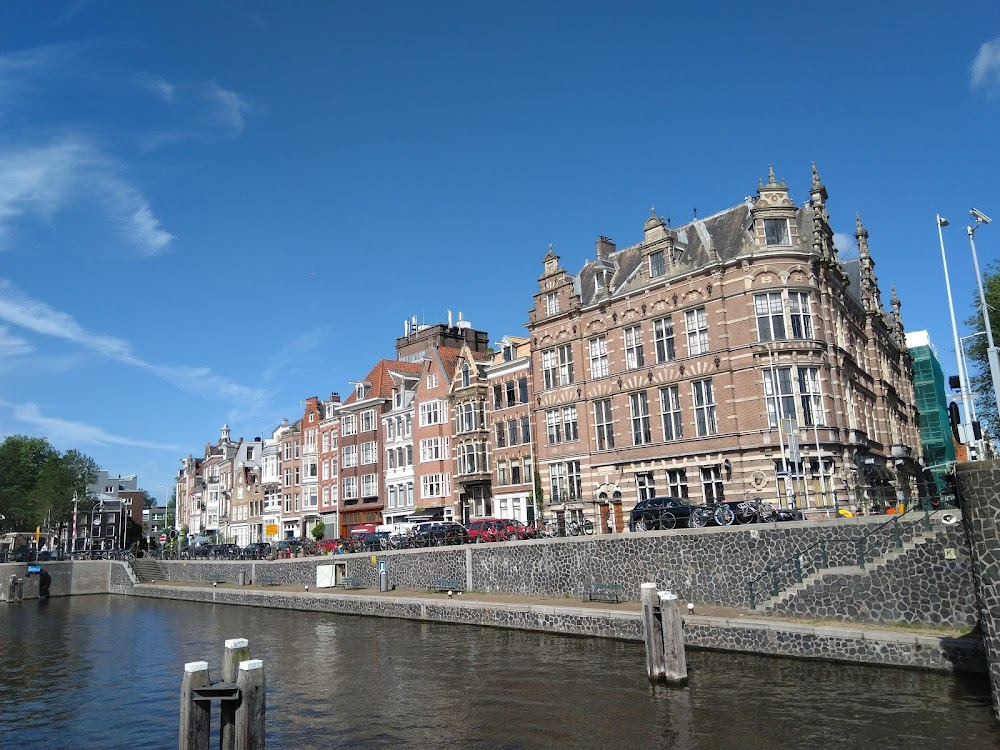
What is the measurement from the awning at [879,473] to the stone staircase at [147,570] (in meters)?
59.5

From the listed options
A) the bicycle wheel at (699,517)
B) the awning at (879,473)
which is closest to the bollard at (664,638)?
the bicycle wheel at (699,517)

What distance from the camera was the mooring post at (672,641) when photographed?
20.3m

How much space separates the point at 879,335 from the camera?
55250 mm

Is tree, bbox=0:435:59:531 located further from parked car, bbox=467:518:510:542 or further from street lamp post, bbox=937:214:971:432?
street lamp post, bbox=937:214:971:432

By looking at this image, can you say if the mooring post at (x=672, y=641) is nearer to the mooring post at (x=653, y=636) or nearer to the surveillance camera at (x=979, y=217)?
the mooring post at (x=653, y=636)

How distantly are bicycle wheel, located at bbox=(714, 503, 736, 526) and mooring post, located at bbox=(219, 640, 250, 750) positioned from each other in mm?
20081

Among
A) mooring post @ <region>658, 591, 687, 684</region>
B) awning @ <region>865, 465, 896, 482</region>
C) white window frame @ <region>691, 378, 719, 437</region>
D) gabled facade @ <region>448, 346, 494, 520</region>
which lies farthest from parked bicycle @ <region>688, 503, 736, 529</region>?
gabled facade @ <region>448, 346, 494, 520</region>

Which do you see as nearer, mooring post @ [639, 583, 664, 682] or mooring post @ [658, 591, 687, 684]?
mooring post @ [658, 591, 687, 684]

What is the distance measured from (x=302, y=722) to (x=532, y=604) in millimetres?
13454

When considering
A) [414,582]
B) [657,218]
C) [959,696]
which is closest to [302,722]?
[959,696]

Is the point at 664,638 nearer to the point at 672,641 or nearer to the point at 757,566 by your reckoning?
the point at 672,641

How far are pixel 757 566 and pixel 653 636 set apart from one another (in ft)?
24.7

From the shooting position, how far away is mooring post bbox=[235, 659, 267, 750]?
40.8 ft

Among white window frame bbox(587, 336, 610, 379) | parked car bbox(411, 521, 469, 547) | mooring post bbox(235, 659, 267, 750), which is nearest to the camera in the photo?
mooring post bbox(235, 659, 267, 750)
